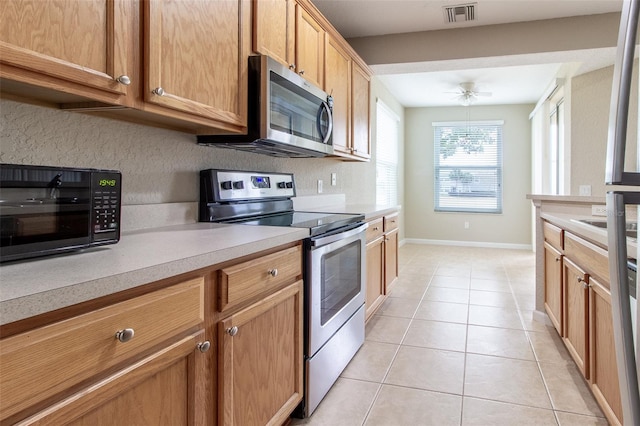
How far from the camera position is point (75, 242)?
40.6 inches

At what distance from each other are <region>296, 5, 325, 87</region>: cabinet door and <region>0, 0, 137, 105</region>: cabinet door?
1251 millimetres

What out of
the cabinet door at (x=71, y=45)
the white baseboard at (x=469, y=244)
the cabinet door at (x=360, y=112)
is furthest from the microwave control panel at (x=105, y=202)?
the white baseboard at (x=469, y=244)

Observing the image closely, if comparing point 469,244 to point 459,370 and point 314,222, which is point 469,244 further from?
point 314,222

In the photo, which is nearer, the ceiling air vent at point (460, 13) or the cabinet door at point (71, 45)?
the cabinet door at point (71, 45)

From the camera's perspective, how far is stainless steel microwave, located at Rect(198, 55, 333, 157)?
1.88 m

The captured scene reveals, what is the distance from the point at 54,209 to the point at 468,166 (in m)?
7.05

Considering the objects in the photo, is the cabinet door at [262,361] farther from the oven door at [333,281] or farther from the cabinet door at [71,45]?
the cabinet door at [71,45]

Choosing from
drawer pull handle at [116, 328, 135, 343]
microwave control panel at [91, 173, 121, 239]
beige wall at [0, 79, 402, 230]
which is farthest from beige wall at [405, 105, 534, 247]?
drawer pull handle at [116, 328, 135, 343]

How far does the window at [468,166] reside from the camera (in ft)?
23.1

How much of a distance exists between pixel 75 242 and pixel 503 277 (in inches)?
183

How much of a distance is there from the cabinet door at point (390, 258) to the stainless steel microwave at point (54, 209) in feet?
8.32

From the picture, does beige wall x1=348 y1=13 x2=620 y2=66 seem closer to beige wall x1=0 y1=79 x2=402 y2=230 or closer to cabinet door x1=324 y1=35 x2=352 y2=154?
cabinet door x1=324 y1=35 x2=352 y2=154

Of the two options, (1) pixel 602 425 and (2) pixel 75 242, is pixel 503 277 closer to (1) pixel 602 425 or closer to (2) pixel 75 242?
(1) pixel 602 425

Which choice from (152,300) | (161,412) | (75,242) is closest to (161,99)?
(75,242)
